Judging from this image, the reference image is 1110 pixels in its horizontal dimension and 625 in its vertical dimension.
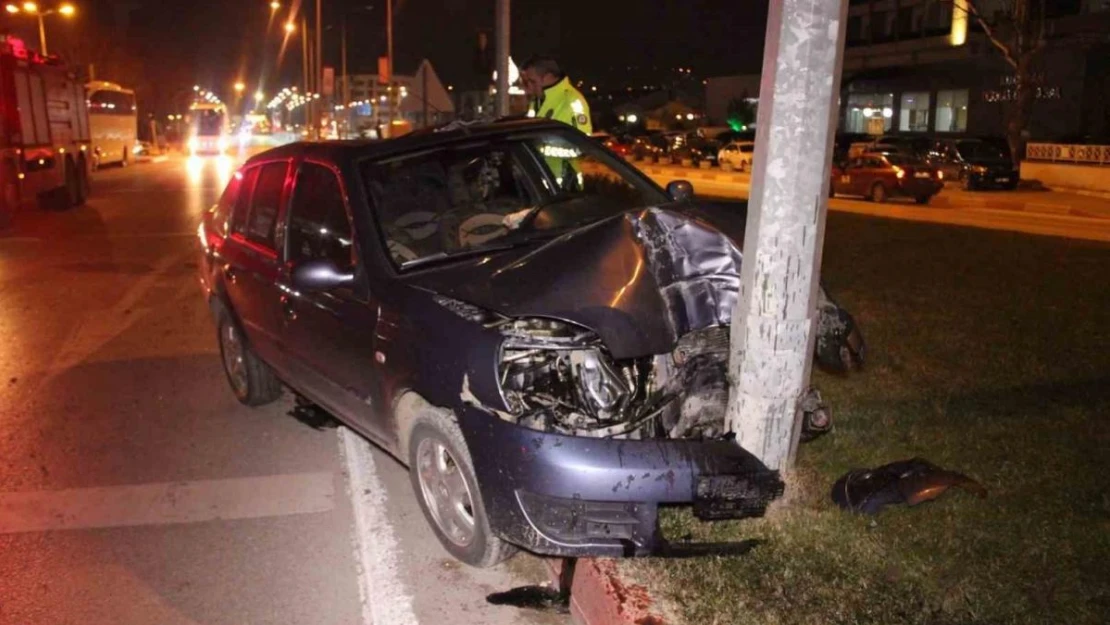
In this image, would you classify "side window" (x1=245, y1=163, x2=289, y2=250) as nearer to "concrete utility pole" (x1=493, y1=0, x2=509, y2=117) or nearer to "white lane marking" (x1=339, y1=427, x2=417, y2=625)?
"white lane marking" (x1=339, y1=427, x2=417, y2=625)

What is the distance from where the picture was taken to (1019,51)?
28.8 meters

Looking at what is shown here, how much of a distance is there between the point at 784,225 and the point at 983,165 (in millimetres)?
26010

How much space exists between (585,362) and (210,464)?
9.19 ft

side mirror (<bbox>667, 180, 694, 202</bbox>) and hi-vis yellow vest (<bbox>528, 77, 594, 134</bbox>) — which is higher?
hi-vis yellow vest (<bbox>528, 77, 594, 134</bbox>)

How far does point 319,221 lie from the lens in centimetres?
546

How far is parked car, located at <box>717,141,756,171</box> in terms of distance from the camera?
1453 inches

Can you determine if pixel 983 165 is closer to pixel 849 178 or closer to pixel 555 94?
pixel 849 178

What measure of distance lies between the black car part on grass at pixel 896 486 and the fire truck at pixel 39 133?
17.7m

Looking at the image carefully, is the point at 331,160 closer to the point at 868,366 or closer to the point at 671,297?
the point at 671,297

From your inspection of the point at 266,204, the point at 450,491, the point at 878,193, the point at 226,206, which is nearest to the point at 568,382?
the point at 450,491

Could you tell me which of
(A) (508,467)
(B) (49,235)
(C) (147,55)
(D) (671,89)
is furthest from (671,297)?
(C) (147,55)

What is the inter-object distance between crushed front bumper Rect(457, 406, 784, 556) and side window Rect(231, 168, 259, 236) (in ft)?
10.3

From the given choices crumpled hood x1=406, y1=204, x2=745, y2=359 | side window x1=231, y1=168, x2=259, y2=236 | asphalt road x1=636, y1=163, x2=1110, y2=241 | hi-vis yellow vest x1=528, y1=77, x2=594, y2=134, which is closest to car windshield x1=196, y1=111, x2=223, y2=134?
asphalt road x1=636, y1=163, x2=1110, y2=241

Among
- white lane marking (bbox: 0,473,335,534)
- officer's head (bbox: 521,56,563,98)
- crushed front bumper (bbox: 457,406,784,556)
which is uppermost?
officer's head (bbox: 521,56,563,98)
